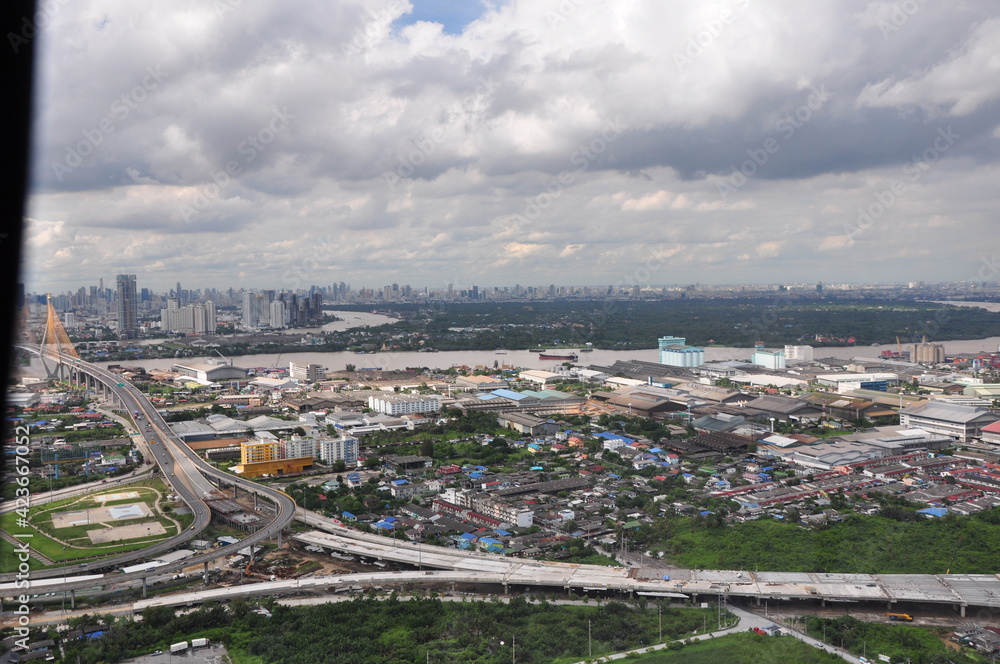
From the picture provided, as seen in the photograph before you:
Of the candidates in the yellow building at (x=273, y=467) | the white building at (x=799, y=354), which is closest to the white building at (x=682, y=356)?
the white building at (x=799, y=354)

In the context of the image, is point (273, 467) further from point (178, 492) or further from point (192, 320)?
point (192, 320)

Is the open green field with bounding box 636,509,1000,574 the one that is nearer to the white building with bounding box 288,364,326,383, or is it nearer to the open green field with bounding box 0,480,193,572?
the open green field with bounding box 0,480,193,572

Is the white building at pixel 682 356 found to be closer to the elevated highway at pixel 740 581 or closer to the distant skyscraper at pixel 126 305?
the elevated highway at pixel 740 581

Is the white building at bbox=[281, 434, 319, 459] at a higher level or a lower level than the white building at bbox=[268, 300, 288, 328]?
lower

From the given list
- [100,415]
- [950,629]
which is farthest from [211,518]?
[100,415]

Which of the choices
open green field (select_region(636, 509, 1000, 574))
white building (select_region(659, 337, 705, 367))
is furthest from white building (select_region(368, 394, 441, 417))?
white building (select_region(659, 337, 705, 367))
